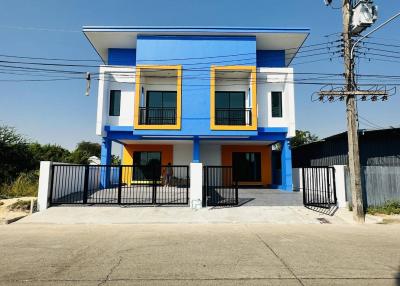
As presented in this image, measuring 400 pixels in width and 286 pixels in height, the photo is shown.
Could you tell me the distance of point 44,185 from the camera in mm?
12461

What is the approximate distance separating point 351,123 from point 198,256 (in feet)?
27.6

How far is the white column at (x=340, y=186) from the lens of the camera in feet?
42.3

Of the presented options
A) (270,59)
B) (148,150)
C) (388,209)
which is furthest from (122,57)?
(388,209)

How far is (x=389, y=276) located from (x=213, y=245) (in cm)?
364

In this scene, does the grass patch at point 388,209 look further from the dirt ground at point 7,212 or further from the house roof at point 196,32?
the dirt ground at point 7,212

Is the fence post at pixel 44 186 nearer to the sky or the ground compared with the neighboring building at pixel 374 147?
nearer to the ground

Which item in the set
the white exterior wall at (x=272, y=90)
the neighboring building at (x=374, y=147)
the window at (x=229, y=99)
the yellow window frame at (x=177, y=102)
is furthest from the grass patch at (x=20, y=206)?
the neighboring building at (x=374, y=147)

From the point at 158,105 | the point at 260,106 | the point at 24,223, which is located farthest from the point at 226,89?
the point at 24,223

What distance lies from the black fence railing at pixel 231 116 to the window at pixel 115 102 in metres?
6.75

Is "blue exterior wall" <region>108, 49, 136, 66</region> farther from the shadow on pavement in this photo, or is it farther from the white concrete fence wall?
the shadow on pavement

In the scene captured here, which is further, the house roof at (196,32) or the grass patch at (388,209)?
the house roof at (196,32)

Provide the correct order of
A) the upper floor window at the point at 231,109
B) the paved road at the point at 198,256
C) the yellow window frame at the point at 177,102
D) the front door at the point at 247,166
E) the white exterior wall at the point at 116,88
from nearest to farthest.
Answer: the paved road at the point at 198,256
the yellow window frame at the point at 177,102
the white exterior wall at the point at 116,88
the upper floor window at the point at 231,109
the front door at the point at 247,166

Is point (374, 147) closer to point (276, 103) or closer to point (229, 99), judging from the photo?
point (276, 103)

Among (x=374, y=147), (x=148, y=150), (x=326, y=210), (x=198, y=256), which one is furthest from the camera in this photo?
(x=148, y=150)
